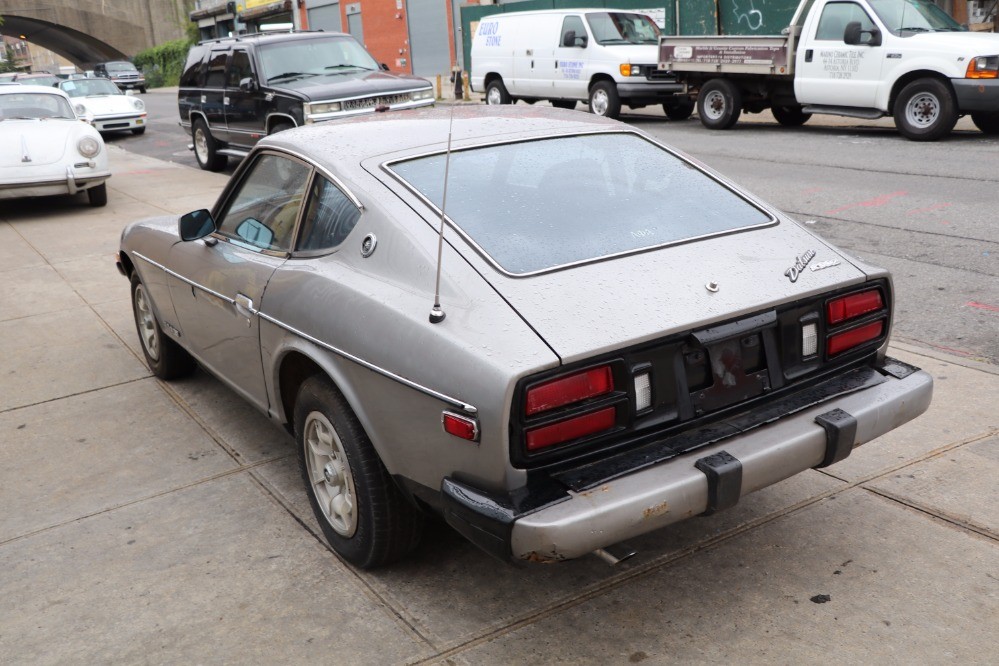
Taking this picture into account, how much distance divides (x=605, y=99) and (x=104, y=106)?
38.9ft

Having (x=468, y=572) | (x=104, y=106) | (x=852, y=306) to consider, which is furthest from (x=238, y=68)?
(x=852, y=306)

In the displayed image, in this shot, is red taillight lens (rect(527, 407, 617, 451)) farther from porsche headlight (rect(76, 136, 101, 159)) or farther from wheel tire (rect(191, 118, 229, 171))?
wheel tire (rect(191, 118, 229, 171))

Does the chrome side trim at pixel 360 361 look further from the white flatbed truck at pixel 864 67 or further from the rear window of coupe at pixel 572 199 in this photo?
the white flatbed truck at pixel 864 67

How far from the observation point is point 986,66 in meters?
12.3

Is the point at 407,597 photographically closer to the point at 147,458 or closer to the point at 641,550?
the point at 641,550

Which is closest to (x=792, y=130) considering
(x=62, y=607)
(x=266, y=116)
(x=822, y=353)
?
(x=266, y=116)

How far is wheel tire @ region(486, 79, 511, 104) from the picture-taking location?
66.3 feet

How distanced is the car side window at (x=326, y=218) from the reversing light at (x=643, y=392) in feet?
4.00

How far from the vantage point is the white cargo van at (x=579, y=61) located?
1748 centimetres

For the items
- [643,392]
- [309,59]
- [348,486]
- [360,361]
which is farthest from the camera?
[309,59]

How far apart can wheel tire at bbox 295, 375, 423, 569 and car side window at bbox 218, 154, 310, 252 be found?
755 mm

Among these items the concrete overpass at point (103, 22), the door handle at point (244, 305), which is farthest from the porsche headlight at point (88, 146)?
the concrete overpass at point (103, 22)

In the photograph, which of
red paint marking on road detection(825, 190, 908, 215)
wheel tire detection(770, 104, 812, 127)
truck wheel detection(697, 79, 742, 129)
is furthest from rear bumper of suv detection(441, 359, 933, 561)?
wheel tire detection(770, 104, 812, 127)

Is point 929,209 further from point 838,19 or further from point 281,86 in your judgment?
point 281,86
